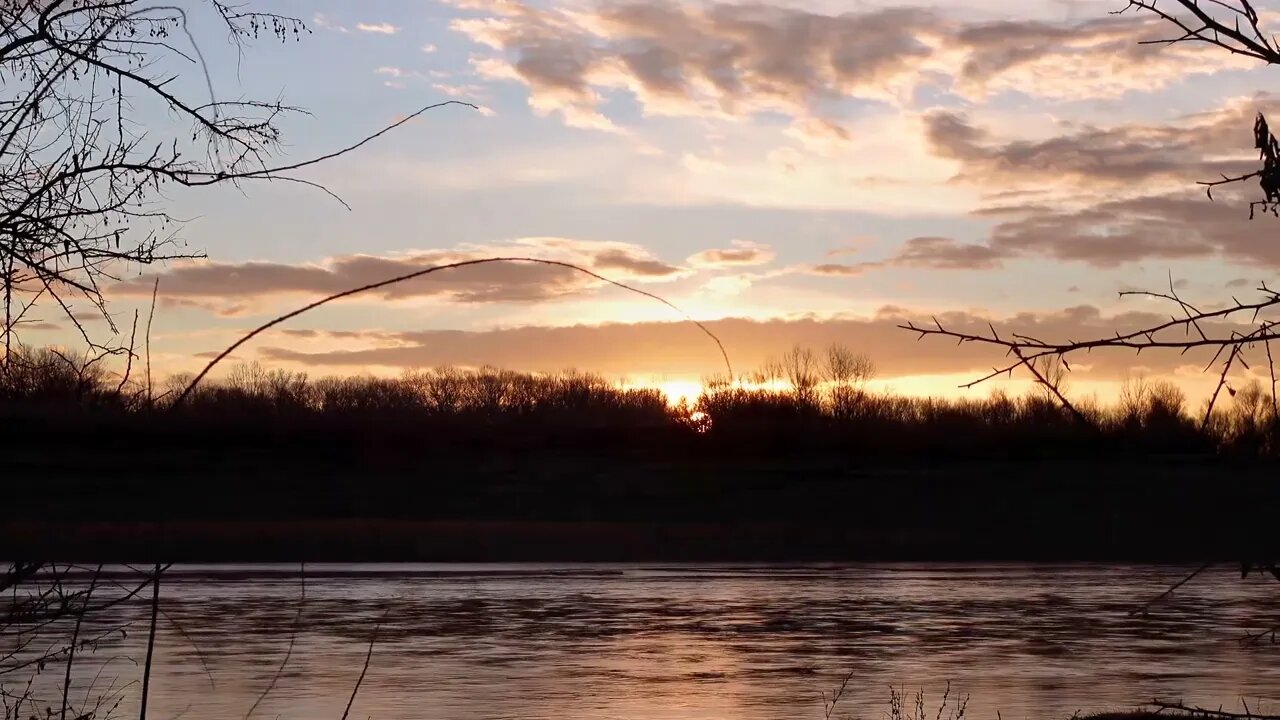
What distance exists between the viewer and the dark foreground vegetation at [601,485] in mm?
2762

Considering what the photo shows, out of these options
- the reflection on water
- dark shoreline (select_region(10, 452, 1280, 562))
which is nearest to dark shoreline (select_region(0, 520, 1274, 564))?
dark shoreline (select_region(10, 452, 1280, 562))

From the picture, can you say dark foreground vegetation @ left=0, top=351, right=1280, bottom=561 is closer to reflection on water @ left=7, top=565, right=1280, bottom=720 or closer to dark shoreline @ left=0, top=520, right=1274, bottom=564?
dark shoreline @ left=0, top=520, right=1274, bottom=564

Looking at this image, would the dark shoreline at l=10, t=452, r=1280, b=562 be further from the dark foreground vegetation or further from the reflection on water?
the reflection on water

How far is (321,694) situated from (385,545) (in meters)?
12.6

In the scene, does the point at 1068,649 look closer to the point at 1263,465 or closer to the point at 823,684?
the point at 823,684

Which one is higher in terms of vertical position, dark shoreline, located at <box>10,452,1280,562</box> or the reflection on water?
dark shoreline, located at <box>10,452,1280,562</box>

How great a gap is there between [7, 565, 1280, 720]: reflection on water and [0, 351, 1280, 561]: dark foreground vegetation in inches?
174

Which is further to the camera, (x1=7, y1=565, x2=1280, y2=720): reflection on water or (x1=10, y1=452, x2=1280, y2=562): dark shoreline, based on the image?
(x1=7, y1=565, x2=1280, y2=720): reflection on water

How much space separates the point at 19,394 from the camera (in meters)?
3.21

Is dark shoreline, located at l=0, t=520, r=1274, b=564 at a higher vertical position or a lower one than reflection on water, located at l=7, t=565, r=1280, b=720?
A: higher

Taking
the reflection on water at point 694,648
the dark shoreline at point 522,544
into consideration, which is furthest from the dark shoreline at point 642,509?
the reflection on water at point 694,648

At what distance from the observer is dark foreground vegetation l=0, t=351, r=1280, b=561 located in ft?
9.06

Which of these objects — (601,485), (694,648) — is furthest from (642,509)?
(694,648)

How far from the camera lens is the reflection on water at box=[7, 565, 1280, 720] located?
14.5m
